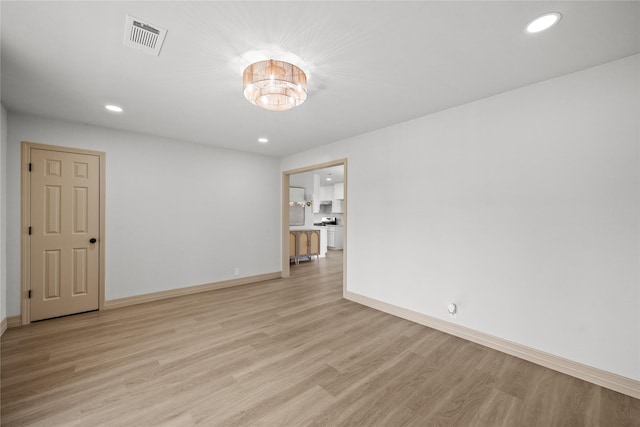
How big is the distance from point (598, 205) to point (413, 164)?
1.71m

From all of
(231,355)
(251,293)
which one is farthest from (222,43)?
(251,293)

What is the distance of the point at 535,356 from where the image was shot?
7.57 ft

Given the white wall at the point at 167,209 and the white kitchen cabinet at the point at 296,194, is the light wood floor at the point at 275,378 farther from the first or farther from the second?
the white kitchen cabinet at the point at 296,194

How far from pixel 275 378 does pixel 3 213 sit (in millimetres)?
3644

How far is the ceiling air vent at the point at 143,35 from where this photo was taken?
1.63 metres

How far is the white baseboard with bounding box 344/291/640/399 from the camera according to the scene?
194 cm

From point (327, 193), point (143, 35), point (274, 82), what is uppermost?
point (143, 35)

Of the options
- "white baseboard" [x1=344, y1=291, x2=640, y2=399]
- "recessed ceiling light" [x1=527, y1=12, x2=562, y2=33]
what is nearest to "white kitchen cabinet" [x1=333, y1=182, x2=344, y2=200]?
"white baseboard" [x1=344, y1=291, x2=640, y2=399]

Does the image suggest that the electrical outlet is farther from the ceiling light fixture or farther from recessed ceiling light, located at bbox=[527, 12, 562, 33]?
the ceiling light fixture

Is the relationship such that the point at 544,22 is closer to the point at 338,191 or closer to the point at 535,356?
the point at 535,356

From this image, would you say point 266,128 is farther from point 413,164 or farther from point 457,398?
point 457,398

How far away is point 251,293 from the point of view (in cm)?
437

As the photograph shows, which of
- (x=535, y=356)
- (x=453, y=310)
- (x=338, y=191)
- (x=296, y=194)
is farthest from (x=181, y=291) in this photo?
(x=338, y=191)

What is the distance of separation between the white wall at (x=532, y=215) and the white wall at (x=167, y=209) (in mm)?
2881
